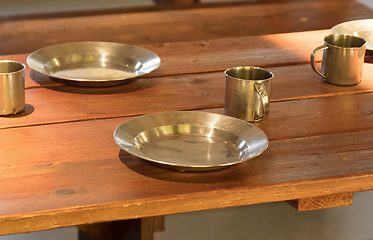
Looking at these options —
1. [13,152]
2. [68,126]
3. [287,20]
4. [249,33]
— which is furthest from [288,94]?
[287,20]

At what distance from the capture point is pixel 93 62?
3.55 ft

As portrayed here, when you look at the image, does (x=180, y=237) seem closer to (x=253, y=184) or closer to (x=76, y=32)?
(x=253, y=184)

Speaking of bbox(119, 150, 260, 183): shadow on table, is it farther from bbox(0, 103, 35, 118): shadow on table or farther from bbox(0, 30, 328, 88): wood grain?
bbox(0, 30, 328, 88): wood grain

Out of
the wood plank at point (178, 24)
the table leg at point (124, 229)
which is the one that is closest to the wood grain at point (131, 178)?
the table leg at point (124, 229)

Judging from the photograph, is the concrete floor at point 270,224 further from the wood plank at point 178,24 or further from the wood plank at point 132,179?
the wood plank at point 178,24

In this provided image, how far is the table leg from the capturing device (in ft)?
3.79

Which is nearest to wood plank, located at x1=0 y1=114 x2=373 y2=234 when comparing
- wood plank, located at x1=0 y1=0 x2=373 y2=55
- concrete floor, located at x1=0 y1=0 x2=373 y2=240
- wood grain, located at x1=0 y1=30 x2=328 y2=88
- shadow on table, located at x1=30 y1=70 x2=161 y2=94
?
shadow on table, located at x1=30 y1=70 x2=161 y2=94

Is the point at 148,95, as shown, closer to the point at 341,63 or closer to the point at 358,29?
the point at 341,63

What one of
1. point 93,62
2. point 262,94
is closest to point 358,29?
point 262,94

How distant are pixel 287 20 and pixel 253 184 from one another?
278cm

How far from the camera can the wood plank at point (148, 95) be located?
834 mm

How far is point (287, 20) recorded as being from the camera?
319 cm

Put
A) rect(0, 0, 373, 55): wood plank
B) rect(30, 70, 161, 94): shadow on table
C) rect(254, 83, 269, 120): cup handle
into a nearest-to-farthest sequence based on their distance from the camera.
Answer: rect(254, 83, 269, 120): cup handle, rect(30, 70, 161, 94): shadow on table, rect(0, 0, 373, 55): wood plank

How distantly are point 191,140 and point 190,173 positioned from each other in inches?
3.8
